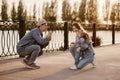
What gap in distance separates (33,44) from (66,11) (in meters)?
57.4

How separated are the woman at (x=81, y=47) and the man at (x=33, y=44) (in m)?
0.71

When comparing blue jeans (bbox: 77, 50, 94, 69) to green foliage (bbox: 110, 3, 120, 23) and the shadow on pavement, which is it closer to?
the shadow on pavement

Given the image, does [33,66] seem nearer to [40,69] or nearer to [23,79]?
[40,69]

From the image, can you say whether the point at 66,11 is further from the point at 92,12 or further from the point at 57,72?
the point at 57,72

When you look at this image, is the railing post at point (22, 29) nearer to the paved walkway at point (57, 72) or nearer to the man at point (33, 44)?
the paved walkway at point (57, 72)

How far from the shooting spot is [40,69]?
8461 millimetres

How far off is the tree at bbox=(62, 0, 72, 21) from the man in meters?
52.8

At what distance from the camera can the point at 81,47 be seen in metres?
8.55

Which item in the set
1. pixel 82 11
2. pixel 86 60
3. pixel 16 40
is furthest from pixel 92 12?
pixel 86 60

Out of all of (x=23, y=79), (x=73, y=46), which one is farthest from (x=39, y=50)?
(x=23, y=79)

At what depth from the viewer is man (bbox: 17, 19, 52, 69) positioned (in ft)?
27.2

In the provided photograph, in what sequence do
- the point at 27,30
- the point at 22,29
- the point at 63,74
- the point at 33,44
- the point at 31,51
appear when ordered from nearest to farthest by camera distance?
the point at 63,74, the point at 31,51, the point at 33,44, the point at 22,29, the point at 27,30

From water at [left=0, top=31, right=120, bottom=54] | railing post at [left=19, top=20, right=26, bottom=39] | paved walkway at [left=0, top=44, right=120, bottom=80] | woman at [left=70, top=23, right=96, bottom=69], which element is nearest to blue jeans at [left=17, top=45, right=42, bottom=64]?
paved walkway at [left=0, top=44, right=120, bottom=80]

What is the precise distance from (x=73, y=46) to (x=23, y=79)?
199cm
